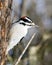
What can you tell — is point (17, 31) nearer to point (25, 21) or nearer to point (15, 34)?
point (15, 34)

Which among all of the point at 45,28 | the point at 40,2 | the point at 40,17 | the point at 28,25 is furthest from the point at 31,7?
the point at 28,25

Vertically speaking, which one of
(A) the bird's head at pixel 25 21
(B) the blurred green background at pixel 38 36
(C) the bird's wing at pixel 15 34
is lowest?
(B) the blurred green background at pixel 38 36

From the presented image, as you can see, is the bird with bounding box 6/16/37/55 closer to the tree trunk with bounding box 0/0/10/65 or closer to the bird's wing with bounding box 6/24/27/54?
the bird's wing with bounding box 6/24/27/54

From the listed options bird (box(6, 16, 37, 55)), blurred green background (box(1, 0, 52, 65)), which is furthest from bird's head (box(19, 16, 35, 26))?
blurred green background (box(1, 0, 52, 65))

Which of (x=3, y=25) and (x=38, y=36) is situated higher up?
(x=3, y=25)

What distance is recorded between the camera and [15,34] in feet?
10.4

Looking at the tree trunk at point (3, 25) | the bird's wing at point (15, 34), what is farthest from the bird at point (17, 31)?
the tree trunk at point (3, 25)

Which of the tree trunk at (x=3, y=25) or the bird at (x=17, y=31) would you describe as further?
the bird at (x=17, y=31)

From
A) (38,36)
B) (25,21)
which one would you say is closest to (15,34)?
(25,21)

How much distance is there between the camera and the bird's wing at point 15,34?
312 centimetres

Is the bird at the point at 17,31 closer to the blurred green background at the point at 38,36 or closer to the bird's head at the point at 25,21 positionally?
the bird's head at the point at 25,21

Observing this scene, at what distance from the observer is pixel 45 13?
6.84 metres

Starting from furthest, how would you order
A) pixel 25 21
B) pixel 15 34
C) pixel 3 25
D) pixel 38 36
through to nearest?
pixel 38 36 < pixel 25 21 < pixel 15 34 < pixel 3 25

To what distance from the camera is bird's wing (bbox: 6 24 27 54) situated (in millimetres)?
3115
